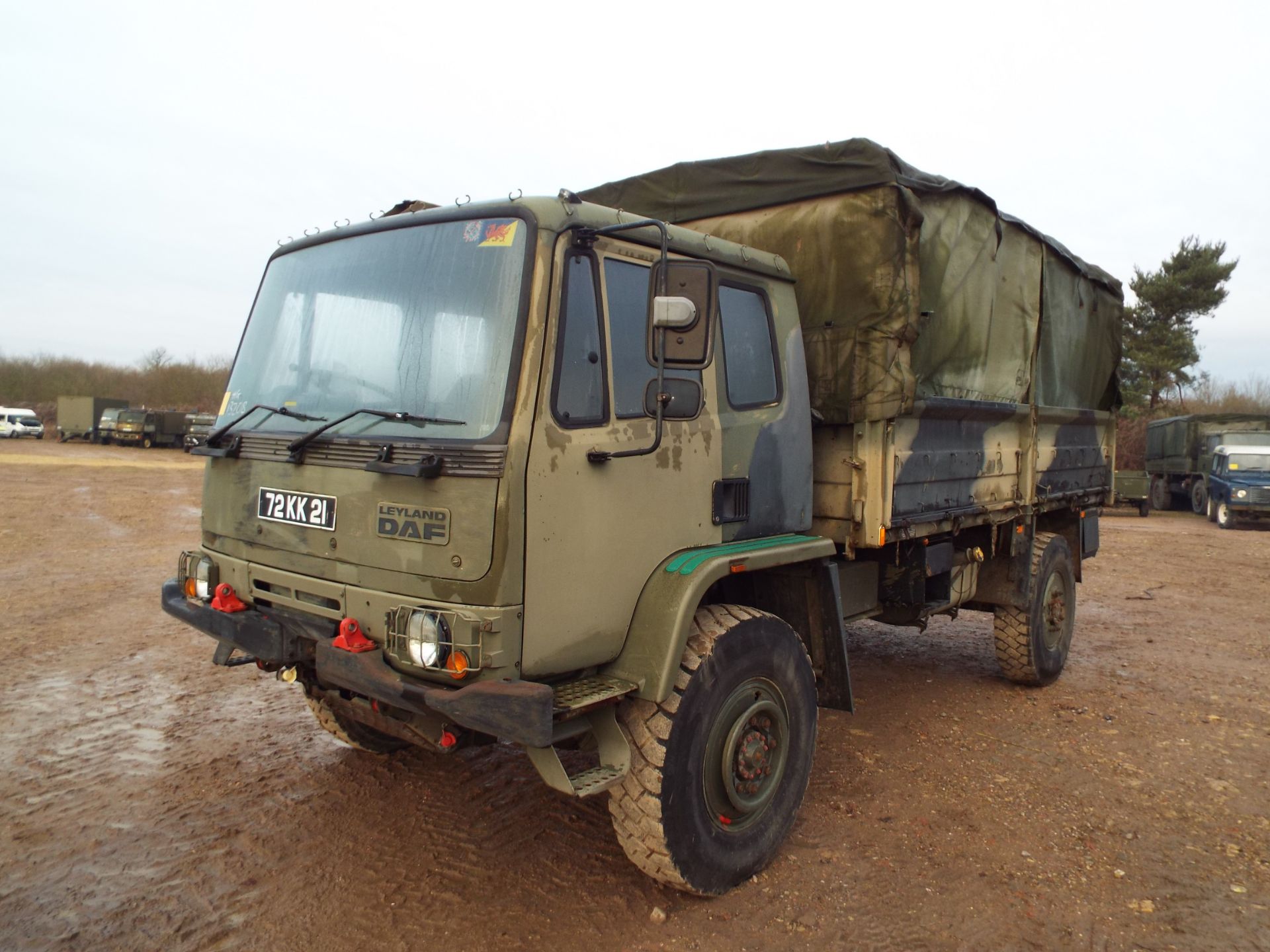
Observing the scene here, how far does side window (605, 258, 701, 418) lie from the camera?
3.16 meters

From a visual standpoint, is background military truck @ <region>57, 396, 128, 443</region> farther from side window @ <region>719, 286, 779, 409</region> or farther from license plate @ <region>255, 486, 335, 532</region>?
side window @ <region>719, 286, 779, 409</region>

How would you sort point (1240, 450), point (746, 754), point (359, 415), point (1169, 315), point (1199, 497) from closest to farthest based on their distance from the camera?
point (359, 415) → point (746, 754) → point (1240, 450) → point (1199, 497) → point (1169, 315)

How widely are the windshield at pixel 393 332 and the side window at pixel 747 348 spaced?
1030 mm

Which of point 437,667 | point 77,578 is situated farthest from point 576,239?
point 77,578

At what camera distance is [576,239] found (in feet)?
9.89

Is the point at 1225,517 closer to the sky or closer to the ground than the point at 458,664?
closer to the ground

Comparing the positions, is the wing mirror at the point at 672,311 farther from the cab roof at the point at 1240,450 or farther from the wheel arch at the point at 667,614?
the cab roof at the point at 1240,450

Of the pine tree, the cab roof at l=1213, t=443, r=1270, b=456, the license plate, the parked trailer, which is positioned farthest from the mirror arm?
the pine tree

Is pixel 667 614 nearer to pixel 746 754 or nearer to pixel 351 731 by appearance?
pixel 746 754

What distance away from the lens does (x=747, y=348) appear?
3719 mm

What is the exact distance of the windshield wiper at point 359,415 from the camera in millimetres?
2961

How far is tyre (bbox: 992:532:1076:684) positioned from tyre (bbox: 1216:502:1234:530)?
15888 mm

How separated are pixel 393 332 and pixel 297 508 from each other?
753 millimetres

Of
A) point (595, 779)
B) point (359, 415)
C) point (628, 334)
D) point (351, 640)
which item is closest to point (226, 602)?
point (351, 640)
